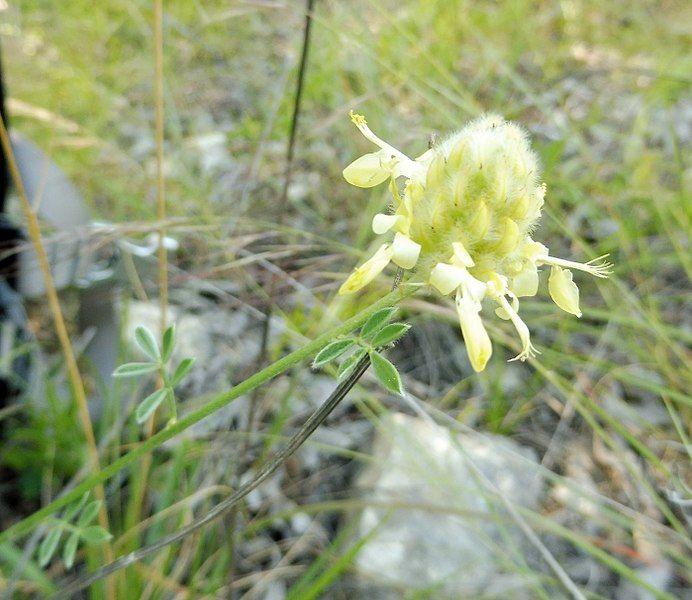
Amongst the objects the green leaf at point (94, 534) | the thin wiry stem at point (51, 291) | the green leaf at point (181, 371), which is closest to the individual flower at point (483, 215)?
the green leaf at point (181, 371)

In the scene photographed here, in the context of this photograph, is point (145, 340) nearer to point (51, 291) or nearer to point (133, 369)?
point (133, 369)

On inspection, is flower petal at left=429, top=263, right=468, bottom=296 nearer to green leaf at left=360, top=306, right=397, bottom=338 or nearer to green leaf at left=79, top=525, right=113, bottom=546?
green leaf at left=360, top=306, right=397, bottom=338

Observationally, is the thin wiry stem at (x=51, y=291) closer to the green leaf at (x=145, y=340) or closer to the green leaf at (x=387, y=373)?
the green leaf at (x=145, y=340)

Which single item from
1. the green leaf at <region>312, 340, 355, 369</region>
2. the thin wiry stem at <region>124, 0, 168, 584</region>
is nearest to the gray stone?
the thin wiry stem at <region>124, 0, 168, 584</region>

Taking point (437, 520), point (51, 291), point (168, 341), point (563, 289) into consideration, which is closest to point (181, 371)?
point (168, 341)

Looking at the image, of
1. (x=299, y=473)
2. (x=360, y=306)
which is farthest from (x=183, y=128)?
(x=299, y=473)
